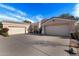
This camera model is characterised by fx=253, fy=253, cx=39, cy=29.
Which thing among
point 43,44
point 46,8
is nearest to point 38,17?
point 46,8

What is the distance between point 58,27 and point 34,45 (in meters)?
0.88

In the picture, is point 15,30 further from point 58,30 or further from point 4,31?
point 58,30

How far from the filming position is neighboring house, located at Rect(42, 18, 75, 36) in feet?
23.7

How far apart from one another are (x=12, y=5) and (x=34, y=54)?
1530mm

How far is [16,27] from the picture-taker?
7.43 meters

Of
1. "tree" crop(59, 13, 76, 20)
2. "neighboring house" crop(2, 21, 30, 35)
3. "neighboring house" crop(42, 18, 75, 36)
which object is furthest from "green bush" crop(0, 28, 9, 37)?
"tree" crop(59, 13, 76, 20)

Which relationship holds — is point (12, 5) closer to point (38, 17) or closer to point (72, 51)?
point (38, 17)

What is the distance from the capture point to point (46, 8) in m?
7.24

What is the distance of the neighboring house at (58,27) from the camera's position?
7234mm

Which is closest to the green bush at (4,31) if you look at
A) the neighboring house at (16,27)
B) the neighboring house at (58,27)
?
the neighboring house at (16,27)

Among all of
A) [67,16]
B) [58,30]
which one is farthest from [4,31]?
[67,16]

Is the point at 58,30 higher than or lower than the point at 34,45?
higher

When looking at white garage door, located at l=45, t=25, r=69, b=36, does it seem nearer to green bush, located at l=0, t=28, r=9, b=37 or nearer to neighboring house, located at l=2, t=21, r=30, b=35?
neighboring house, located at l=2, t=21, r=30, b=35

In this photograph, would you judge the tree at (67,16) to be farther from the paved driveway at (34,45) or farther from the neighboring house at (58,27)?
the paved driveway at (34,45)
